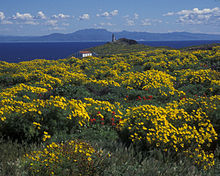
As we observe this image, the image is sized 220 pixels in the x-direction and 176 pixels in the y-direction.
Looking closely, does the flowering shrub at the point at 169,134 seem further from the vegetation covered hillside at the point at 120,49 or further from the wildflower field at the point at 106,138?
the vegetation covered hillside at the point at 120,49

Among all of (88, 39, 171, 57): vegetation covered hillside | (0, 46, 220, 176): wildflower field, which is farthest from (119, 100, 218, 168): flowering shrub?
(88, 39, 171, 57): vegetation covered hillside

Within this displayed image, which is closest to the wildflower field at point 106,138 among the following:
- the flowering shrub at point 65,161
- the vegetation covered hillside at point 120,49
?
the flowering shrub at point 65,161

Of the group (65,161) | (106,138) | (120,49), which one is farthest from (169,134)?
(120,49)

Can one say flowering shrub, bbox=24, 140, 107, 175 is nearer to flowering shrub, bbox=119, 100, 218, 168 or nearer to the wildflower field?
the wildflower field

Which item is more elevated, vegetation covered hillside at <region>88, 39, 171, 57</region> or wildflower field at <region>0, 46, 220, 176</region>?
vegetation covered hillside at <region>88, 39, 171, 57</region>

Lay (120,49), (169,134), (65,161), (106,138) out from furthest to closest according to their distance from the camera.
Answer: (120,49), (106,138), (169,134), (65,161)

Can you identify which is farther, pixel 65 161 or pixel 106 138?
pixel 106 138

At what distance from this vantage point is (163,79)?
11.6 metres

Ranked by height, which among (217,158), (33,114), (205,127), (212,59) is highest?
(212,59)

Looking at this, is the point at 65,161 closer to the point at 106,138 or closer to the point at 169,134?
the point at 106,138

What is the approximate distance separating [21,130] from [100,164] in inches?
101

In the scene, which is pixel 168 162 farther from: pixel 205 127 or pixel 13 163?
pixel 13 163

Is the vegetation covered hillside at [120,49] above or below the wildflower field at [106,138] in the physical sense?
above

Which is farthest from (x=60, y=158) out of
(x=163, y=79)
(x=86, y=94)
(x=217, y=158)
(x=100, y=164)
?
(x=163, y=79)
